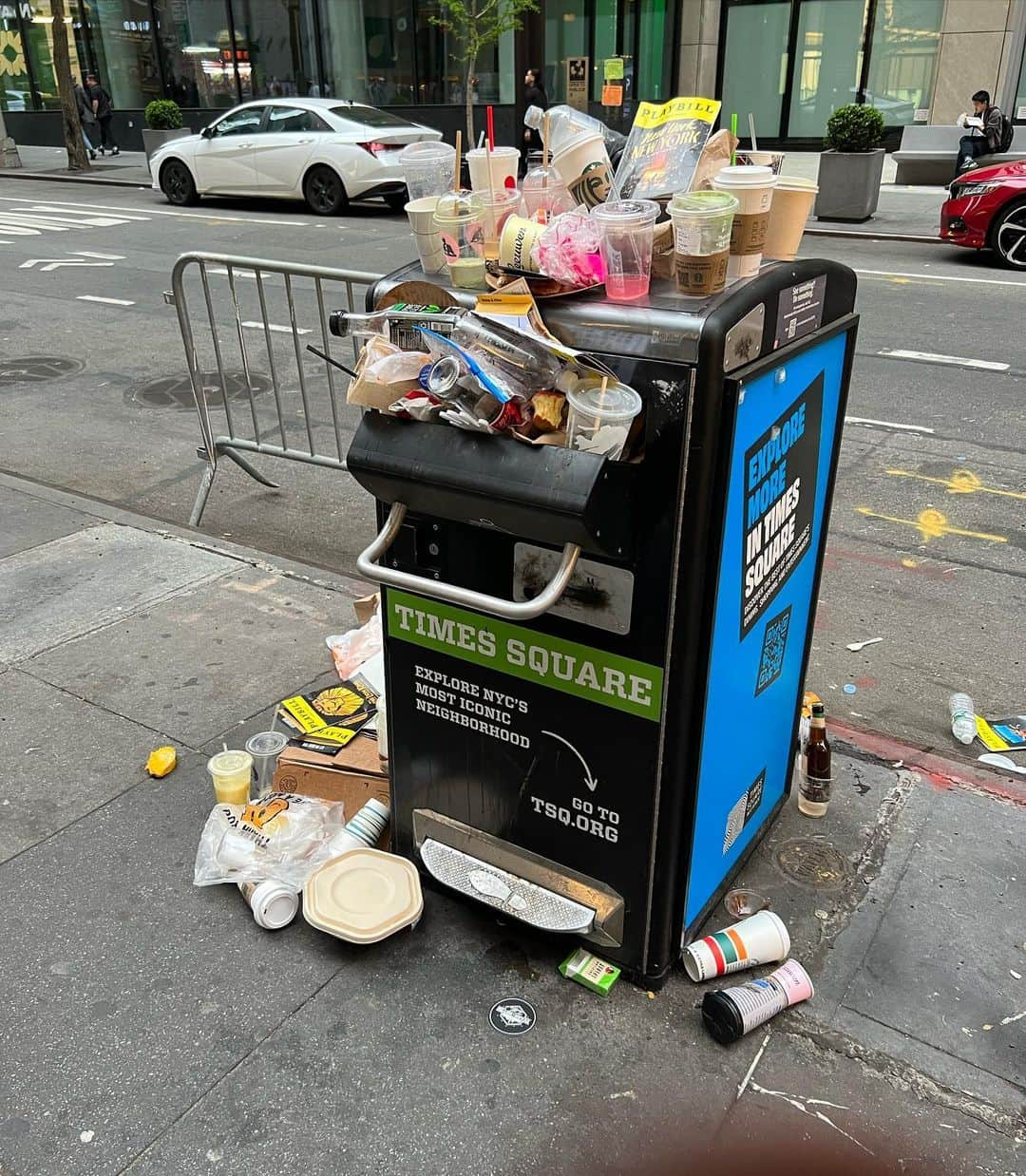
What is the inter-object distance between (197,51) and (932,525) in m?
25.4

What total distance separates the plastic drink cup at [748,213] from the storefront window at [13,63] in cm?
3149

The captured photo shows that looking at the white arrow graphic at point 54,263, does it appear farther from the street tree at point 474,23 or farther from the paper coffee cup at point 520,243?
the paper coffee cup at point 520,243

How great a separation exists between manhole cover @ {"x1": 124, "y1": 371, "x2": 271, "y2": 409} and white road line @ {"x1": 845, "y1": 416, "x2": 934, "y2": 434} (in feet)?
14.1

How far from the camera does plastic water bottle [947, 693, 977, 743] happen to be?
3.55 m

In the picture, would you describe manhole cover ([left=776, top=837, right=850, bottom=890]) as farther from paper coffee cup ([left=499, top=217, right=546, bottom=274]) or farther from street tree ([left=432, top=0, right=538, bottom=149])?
street tree ([left=432, top=0, right=538, bottom=149])

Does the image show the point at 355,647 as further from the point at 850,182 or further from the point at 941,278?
the point at 850,182

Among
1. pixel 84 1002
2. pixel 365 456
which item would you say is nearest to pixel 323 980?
pixel 84 1002

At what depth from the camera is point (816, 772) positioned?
3066mm

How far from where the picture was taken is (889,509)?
552cm

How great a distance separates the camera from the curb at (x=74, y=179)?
2106 centimetres

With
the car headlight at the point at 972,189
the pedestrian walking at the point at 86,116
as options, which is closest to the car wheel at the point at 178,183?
the pedestrian walking at the point at 86,116

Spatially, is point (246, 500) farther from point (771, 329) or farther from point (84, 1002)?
point (771, 329)

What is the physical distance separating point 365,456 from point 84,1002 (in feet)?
5.01

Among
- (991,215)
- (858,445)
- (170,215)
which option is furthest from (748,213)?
(170,215)
